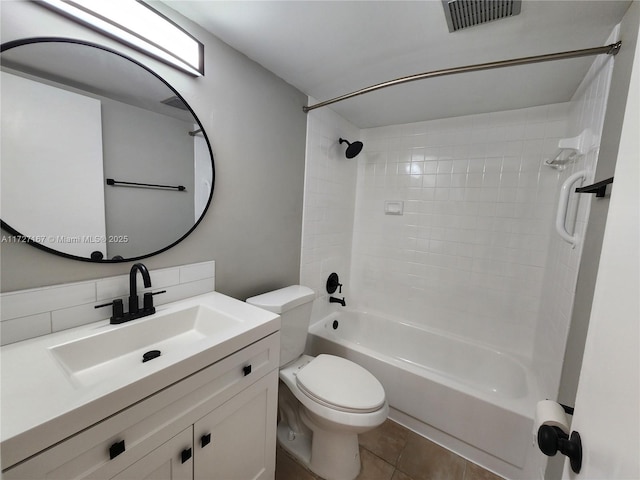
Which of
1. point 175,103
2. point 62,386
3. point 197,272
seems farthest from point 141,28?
point 62,386

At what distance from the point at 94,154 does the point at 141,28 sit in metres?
0.53

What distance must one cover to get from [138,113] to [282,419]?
1.87m

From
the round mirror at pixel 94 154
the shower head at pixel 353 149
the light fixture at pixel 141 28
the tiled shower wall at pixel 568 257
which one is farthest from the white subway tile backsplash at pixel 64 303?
the tiled shower wall at pixel 568 257

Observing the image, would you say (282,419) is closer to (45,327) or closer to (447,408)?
(447,408)

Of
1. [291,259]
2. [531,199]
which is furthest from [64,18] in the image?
[531,199]

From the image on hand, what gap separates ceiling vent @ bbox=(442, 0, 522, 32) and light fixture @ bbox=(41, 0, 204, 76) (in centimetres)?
107

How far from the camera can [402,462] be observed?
1468mm

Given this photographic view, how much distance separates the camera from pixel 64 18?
0.85 m

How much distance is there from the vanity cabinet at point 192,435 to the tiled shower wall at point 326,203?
1.03 meters

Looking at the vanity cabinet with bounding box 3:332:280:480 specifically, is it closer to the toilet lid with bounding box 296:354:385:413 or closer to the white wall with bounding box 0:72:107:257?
the toilet lid with bounding box 296:354:385:413

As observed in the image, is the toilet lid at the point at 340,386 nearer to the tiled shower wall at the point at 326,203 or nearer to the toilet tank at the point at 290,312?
the toilet tank at the point at 290,312

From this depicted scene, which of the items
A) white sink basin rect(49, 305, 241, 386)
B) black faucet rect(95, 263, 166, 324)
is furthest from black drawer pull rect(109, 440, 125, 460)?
black faucet rect(95, 263, 166, 324)

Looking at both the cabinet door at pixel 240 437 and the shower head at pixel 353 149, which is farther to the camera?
the shower head at pixel 353 149

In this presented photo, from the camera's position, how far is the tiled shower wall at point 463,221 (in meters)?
1.83
